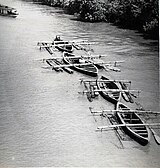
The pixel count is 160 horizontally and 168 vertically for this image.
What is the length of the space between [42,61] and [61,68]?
7.6 inches

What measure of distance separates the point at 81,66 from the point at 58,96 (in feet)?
2.59

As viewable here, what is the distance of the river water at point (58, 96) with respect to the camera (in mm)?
2553

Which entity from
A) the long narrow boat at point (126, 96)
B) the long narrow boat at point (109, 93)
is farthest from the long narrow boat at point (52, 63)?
the long narrow boat at point (126, 96)

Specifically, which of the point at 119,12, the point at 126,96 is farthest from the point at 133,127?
the point at 119,12

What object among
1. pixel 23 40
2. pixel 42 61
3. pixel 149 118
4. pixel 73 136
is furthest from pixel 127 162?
pixel 42 61

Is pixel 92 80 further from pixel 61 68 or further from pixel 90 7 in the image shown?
pixel 90 7

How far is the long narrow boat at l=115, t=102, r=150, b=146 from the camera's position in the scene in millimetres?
2700

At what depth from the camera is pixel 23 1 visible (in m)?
3.25

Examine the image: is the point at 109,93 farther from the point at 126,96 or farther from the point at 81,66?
the point at 81,66

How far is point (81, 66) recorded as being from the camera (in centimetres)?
399

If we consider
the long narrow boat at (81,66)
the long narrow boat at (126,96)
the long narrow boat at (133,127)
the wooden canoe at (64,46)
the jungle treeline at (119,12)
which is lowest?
the long narrow boat at (133,127)

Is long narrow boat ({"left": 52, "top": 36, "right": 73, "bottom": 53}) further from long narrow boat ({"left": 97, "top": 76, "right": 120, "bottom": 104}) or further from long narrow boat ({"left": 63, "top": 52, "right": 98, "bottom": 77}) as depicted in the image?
long narrow boat ({"left": 97, "top": 76, "right": 120, "bottom": 104})

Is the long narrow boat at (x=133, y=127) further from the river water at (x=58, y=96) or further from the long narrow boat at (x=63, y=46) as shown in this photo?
the long narrow boat at (x=63, y=46)

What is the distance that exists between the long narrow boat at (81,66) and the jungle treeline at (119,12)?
0.40 m
